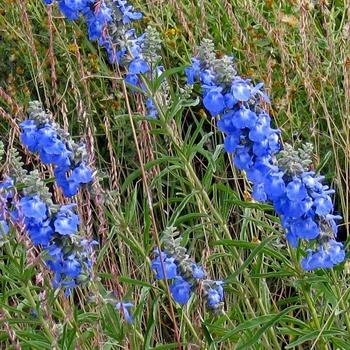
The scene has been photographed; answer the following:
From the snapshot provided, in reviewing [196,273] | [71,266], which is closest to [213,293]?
[196,273]

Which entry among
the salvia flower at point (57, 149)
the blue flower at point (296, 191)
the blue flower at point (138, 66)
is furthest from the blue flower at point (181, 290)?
the blue flower at point (138, 66)

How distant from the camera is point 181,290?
2.23 meters

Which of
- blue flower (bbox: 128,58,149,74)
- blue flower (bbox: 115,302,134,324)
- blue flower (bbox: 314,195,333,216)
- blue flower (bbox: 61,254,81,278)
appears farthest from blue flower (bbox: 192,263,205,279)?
blue flower (bbox: 128,58,149,74)

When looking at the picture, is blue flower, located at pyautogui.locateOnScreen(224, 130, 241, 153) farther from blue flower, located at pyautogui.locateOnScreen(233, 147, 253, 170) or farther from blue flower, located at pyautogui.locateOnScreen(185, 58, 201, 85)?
blue flower, located at pyautogui.locateOnScreen(185, 58, 201, 85)

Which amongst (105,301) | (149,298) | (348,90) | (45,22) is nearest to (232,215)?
(149,298)

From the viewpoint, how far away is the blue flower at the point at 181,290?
7.30 ft

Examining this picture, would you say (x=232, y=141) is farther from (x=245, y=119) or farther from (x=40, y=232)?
(x=40, y=232)

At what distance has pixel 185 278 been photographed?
224cm

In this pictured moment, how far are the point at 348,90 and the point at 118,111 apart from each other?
126 centimetres

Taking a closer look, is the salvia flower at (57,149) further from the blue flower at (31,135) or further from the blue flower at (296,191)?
the blue flower at (296,191)

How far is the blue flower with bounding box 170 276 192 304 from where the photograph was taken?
7.30 feet

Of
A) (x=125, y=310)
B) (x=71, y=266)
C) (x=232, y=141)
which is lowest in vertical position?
(x=125, y=310)

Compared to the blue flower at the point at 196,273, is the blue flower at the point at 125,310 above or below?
below

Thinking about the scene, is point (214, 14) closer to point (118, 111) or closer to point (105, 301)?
point (118, 111)
